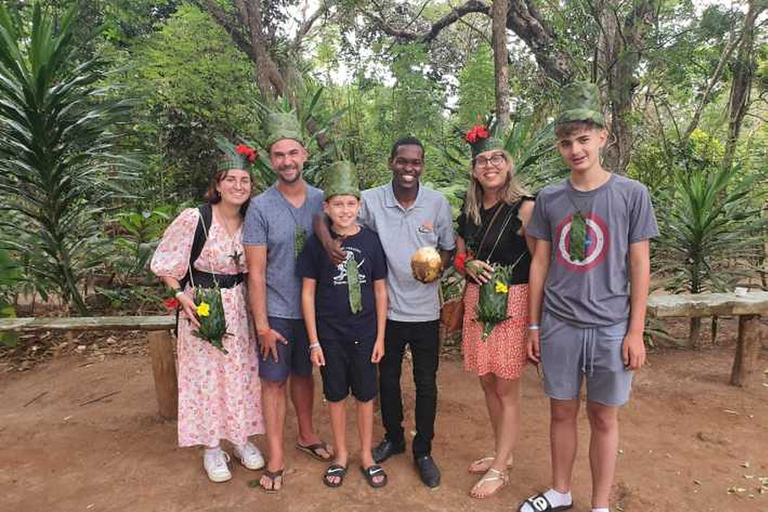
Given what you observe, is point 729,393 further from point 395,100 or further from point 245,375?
point 395,100

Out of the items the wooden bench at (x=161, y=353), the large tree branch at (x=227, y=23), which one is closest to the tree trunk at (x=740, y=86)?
the wooden bench at (x=161, y=353)

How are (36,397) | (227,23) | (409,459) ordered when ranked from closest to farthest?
(409,459), (36,397), (227,23)

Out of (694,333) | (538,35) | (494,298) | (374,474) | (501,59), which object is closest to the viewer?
(494,298)

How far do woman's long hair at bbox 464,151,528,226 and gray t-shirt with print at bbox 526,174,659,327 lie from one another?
22cm

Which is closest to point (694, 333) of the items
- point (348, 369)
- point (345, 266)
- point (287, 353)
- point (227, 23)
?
point (348, 369)

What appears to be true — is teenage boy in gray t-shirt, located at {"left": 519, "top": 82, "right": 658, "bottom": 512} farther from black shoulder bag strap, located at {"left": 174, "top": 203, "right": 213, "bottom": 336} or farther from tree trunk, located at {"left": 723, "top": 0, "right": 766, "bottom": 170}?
tree trunk, located at {"left": 723, "top": 0, "right": 766, "bottom": 170}

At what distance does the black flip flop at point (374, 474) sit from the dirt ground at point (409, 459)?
39 millimetres

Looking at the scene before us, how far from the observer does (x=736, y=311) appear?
11.6 feet

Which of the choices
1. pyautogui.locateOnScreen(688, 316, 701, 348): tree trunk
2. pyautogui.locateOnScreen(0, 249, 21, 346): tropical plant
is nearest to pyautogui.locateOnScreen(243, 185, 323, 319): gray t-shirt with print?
pyautogui.locateOnScreen(0, 249, 21, 346): tropical plant

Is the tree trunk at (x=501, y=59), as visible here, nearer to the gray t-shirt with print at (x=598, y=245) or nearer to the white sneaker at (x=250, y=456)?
the gray t-shirt with print at (x=598, y=245)

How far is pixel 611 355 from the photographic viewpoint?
1.96 m

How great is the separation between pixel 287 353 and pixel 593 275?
1448mm

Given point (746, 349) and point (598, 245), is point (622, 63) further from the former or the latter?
point (598, 245)

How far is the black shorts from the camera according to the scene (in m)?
2.41
